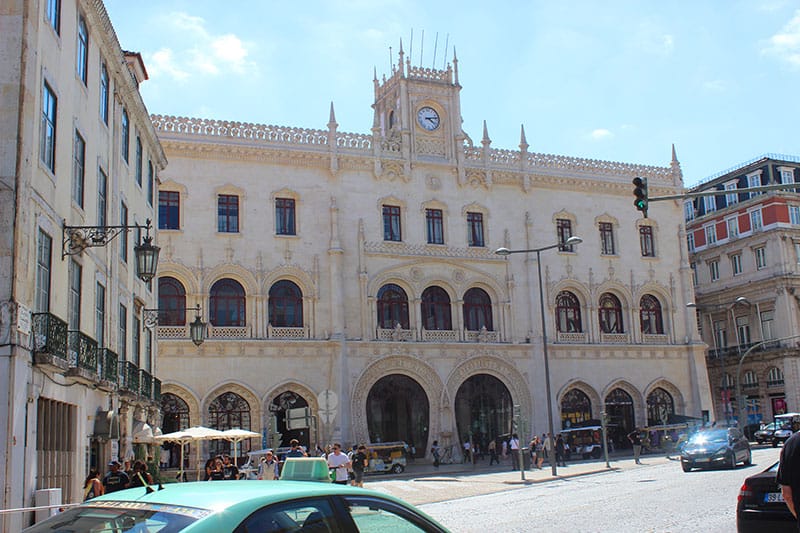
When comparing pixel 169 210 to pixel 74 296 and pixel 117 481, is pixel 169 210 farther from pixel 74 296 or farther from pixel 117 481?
pixel 117 481

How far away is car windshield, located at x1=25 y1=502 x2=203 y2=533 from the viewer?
486 centimetres

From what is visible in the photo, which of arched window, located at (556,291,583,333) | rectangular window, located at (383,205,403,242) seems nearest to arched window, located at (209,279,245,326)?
rectangular window, located at (383,205,403,242)

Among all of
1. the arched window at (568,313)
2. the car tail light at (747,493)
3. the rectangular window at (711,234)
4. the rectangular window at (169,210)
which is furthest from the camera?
the rectangular window at (711,234)

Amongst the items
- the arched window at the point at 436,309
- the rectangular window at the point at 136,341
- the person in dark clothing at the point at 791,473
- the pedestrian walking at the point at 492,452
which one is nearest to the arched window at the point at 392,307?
the arched window at the point at 436,309

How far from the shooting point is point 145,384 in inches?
1087

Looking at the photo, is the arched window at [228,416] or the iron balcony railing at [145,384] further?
the arched window at [228,416]

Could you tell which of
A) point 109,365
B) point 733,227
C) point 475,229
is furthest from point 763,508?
point 733,227

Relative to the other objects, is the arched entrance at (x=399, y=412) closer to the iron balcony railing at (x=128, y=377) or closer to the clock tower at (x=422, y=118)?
the clock tower at (x=422, y=118)

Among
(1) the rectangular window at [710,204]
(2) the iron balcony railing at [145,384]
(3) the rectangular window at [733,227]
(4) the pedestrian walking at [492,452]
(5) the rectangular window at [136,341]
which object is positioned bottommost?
(4) the pedestrian walking at [492,452]

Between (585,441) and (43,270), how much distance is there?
3303cm

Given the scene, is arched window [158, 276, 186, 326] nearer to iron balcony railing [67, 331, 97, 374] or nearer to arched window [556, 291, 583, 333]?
arched window [556, 291, 583, 333]

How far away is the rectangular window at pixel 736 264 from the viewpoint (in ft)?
202

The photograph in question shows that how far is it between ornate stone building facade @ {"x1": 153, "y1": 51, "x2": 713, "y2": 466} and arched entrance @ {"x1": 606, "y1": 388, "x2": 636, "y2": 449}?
0.39ft

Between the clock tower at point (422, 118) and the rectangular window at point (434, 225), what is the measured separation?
2.49 metres
